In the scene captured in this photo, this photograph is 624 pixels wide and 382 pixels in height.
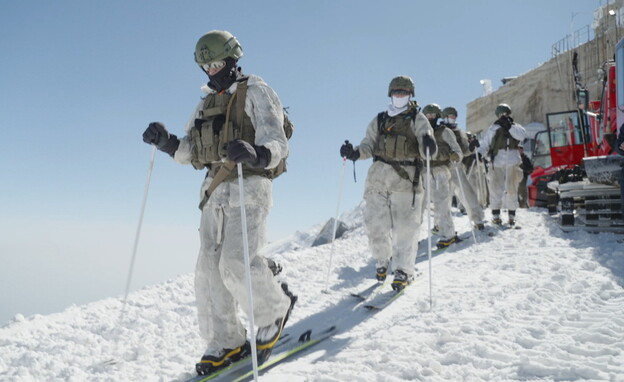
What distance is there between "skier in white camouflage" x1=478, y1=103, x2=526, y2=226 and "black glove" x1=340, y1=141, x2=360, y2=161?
5.53 m

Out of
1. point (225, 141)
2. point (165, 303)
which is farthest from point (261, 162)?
point (165, 303)

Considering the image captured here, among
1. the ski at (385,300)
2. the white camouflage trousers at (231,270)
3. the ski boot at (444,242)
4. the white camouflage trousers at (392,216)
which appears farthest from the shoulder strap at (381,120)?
the ski boot at (444,242)

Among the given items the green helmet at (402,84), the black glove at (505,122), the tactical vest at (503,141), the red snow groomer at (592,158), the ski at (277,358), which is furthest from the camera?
the tactical vest at (503,141)

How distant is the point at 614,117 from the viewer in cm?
838

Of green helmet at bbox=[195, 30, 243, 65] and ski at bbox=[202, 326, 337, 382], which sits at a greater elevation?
green helmet at bbox=[195, 30, 243, 65]

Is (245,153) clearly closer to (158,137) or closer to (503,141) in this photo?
(158,137)

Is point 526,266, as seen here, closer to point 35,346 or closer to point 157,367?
point 157,367

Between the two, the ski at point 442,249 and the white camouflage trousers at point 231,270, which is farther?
the ski at point 442,249

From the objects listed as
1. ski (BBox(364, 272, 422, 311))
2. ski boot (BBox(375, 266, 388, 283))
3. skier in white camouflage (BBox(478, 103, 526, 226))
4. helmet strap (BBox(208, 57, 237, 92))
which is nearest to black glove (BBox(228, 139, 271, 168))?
helmet strap (BBox(208, 57, 237, 92))

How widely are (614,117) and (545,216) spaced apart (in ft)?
15.1

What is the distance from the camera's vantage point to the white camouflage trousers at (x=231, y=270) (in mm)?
3326

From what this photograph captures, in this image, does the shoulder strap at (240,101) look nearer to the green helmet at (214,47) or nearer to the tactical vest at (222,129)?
the tactical vest at (222,129)

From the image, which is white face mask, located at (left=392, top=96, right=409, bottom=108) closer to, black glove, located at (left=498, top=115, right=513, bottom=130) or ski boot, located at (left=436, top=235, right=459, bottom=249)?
ski boot, located at (left=436, top=235, right=459, bottom=249)

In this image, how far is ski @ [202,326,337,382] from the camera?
322 centimetres
